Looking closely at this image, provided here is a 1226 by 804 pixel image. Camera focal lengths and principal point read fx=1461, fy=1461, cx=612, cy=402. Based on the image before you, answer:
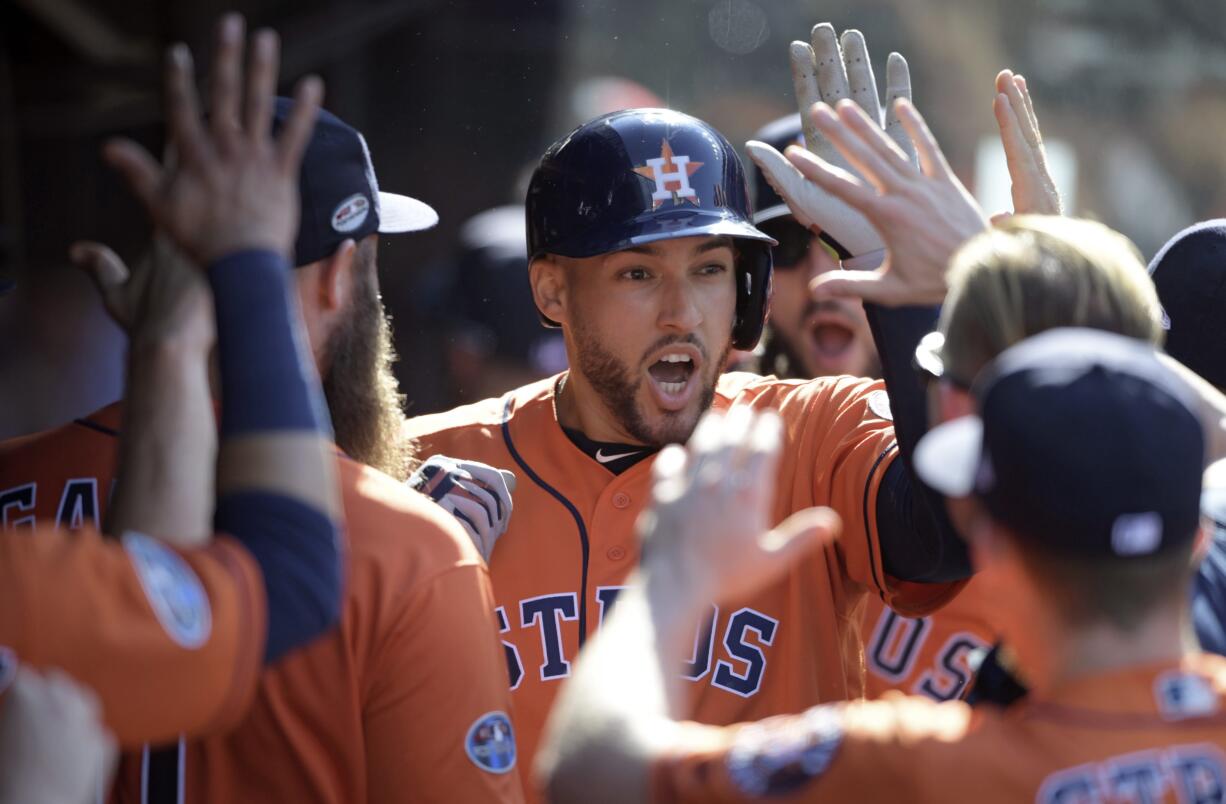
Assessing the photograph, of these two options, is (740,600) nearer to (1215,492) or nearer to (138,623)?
(1215,492)

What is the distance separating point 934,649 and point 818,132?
51.3 inches

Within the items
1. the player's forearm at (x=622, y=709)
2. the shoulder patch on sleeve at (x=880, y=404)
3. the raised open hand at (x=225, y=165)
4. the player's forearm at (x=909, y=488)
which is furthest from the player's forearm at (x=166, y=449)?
the shoulder patch on sleeve at (x=880, y=404)

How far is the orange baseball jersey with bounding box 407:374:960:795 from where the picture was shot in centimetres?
239

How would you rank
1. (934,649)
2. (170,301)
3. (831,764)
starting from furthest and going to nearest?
1. (934,649)
2. (170,301)
3. (831,764)

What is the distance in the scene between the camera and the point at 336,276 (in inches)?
→ 82.7

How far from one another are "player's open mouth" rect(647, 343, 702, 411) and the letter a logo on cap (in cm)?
27

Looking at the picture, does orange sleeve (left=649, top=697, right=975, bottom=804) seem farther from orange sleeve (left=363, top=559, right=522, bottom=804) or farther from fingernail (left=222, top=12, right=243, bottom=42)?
fingernail (left=222, top=12, right=243, bottom=42)

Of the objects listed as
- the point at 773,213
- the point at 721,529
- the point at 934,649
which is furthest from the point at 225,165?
the point at 773,213

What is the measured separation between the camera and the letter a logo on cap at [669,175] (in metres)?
2.73

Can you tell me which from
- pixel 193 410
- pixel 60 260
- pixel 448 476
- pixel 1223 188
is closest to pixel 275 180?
pixel 193 410

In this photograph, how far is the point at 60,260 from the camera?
5223 millimetres

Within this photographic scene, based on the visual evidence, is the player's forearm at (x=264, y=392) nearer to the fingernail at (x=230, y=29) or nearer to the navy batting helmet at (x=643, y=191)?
the fingernail at (x=230, y=29)

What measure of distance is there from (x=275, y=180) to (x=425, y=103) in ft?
13.9

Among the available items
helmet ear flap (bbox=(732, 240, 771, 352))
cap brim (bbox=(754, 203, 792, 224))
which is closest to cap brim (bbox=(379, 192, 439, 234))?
helmet ear flap (bbox=(732, 240, 771, 352))
